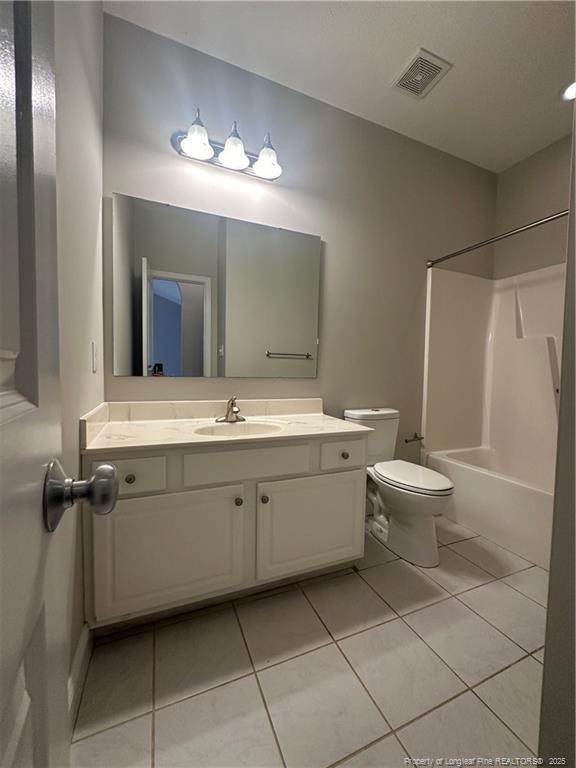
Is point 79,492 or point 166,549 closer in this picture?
point 79,492

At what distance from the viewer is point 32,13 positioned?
1.01 ft

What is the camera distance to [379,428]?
1.94 m

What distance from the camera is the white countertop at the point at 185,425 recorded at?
3.61 ft

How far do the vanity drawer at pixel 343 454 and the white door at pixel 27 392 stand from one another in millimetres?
1078

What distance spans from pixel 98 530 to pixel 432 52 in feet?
8.64

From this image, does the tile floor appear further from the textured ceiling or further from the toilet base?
the textured ceiling

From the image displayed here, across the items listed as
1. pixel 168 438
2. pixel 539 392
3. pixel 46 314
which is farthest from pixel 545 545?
pixel 46 314

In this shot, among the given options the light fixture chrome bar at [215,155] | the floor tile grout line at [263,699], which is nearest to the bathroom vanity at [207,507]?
the floor tile grout line at [263,699]

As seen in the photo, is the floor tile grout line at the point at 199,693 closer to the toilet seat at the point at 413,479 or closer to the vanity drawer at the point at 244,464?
the vanity drawer at the point at 244,464

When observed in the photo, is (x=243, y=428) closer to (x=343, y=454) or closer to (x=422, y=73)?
(x=343, y=454)

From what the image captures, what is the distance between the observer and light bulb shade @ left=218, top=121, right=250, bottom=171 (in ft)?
5.02

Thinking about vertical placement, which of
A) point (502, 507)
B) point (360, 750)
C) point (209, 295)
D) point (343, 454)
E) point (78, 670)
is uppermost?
point (209, 295)

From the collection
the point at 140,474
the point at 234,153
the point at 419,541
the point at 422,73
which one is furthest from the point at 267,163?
the point at 419,541

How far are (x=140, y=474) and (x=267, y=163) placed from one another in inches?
64.9
